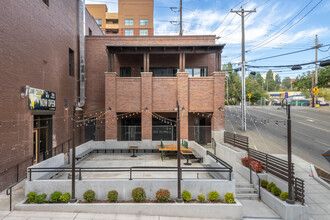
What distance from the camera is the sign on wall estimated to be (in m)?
12.0

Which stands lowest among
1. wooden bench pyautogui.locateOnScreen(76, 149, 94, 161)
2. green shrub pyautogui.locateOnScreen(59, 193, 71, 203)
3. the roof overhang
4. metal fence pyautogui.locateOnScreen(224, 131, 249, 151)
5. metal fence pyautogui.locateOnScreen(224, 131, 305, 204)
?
green shrub pyautogui.locateOnScreen(59, 193, 71, 203)

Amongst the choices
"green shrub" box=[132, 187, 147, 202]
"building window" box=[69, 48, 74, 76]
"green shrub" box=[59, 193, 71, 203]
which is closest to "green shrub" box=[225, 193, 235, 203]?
"green shrub" box=[132, 187, 147, 202]

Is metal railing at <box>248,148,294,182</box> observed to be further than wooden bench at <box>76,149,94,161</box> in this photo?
No

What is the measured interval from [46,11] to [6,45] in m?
5.16

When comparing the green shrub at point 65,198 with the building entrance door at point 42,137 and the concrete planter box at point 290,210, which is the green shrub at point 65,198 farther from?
the concrete planter box at point 290,210

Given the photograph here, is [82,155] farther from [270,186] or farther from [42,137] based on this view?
[270,186]

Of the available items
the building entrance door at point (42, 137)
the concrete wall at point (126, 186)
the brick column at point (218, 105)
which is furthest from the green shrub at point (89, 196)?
the brick column at point (218, 105)

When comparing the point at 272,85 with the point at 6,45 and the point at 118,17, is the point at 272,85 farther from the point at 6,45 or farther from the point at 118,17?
the point at 6,45

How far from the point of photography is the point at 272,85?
101 meters

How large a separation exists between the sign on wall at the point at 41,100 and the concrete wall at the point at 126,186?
582 centimetres

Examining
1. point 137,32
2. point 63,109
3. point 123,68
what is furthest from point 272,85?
point 63,109

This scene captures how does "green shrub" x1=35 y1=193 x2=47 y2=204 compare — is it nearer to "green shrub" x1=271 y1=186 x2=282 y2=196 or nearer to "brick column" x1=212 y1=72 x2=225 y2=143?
"green shrub" x1=271 y1=186 x2=282 y2=196

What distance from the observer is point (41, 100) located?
42.5ft

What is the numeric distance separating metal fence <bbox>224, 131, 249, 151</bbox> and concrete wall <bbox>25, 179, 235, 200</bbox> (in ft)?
19.6
